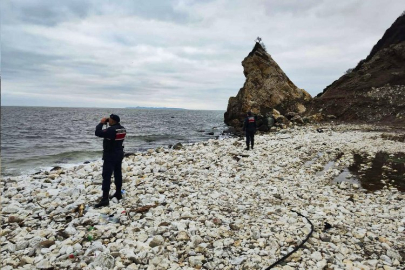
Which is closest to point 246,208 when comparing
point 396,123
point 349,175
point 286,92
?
point 349,175

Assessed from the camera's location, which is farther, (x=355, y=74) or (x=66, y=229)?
(x=355, y=74)

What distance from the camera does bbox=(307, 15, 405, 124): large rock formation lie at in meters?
37.2

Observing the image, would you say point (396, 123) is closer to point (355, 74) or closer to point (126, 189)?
point (355, 74)

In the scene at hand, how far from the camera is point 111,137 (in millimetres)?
7680

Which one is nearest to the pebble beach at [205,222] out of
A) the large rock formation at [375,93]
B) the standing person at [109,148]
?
the standing person at [109,148]

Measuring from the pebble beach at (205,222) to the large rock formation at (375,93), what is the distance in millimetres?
31480

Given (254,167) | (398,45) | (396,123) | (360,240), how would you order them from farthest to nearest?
(398,45)
(396,123)
(254,167)
(360,240)

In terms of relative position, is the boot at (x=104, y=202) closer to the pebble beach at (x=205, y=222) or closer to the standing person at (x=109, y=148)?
the standing person at (x=109, y=148)

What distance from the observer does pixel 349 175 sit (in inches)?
441

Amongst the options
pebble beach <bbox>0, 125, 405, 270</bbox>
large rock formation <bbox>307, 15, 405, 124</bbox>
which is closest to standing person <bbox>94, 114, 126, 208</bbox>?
pebble beach <bbox>0, 125, 405, 270</bbox>

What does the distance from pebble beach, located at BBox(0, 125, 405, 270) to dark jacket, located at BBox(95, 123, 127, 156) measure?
1619mm

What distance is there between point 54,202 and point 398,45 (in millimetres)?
58815

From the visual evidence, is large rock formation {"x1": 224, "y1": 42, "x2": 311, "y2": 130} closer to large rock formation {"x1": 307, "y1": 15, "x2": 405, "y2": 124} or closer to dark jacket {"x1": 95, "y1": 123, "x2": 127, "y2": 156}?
large rock formation {"x1": 307, "y1": 15, "x2": 405, "y2": 124}

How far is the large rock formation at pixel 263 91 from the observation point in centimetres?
5134
